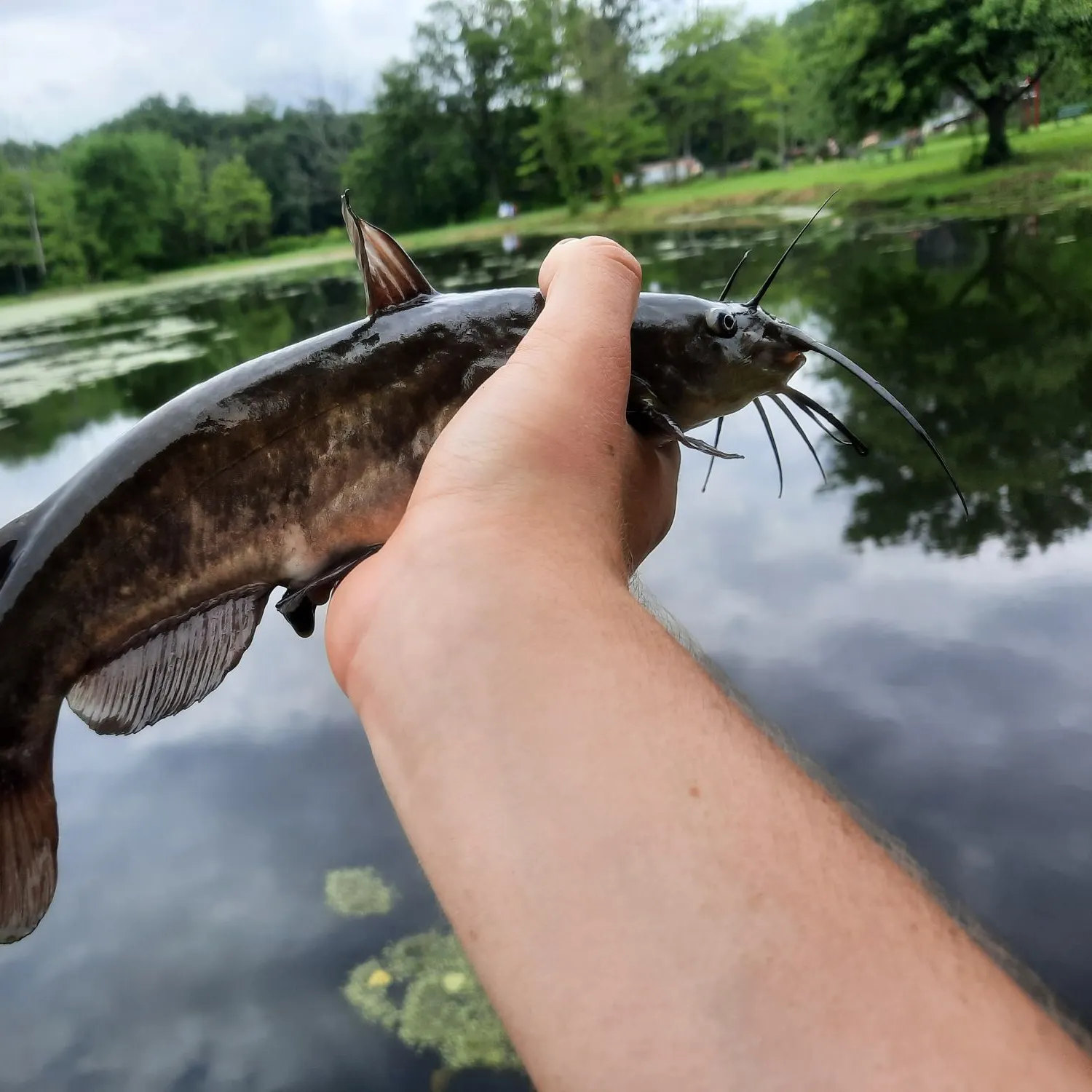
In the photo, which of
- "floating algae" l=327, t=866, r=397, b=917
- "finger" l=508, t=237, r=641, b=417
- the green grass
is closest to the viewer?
"finger" l=508, t=237, r=641, b=417

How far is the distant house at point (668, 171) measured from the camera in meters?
40.7

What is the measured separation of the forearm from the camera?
648 mm

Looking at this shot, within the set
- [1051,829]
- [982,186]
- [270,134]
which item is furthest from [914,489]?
[270,134]

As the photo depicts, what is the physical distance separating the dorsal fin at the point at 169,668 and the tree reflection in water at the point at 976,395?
3280 mm

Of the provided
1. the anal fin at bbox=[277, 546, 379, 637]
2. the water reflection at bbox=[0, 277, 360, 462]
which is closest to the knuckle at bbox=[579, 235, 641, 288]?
the anal fin at bbox=[277, 546, 379, 637]

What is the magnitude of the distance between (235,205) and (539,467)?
4829cm

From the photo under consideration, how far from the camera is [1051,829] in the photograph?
8.41ft

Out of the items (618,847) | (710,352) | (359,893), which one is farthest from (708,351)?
(359,893)

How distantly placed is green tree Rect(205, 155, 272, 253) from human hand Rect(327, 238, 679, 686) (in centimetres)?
4727

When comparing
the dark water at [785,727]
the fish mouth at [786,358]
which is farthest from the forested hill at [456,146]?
the fish mouth at [786,358]

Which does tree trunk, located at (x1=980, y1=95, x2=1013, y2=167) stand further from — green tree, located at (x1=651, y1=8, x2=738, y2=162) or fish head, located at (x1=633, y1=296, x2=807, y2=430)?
green tree, located at (x1=651, y1=8, x2=738, y2=162)

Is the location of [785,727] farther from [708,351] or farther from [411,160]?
[411,160]

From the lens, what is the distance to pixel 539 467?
1130mm

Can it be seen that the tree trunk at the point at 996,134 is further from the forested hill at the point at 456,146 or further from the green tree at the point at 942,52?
the forested hill at the point at 456,146
